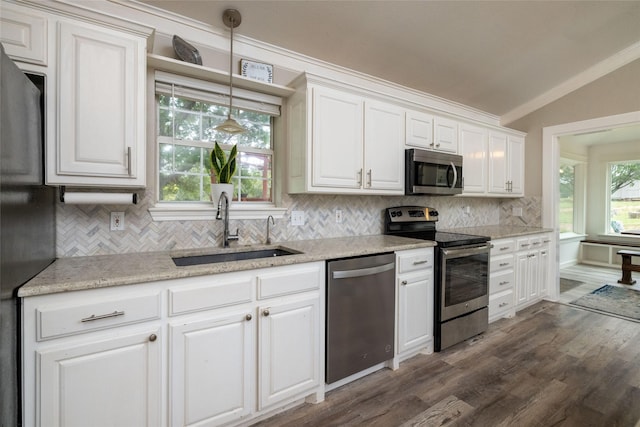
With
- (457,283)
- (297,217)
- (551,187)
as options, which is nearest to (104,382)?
(297,217)

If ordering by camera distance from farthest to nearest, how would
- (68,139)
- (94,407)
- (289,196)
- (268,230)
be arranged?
(289,196)
(268,230)
(68,139)
(94,407)

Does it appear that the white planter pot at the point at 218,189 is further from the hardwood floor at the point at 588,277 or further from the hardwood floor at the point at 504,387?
the hardwood floor at the point at 588,277

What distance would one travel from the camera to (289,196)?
251cm

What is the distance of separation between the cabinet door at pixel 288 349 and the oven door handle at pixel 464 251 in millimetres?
1286

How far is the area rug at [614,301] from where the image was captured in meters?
3.46

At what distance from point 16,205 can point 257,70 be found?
5.63 feet

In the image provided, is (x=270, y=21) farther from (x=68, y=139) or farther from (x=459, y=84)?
(x=459, y=84)

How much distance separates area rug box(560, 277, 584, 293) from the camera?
4410mm

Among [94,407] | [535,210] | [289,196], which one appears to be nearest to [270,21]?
[289,196]

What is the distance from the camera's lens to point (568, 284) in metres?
4.62

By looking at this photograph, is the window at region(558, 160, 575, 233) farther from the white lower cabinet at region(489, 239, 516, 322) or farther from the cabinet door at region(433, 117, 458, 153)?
the cabinet door at region(433, 117, 458, 153)

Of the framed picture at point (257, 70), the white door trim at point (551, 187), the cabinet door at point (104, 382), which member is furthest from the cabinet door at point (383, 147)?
the white door trim at point (551, 187)

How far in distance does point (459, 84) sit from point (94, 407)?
400 centimetres

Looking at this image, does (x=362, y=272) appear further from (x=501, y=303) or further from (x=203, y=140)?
(x=501, y=303)
